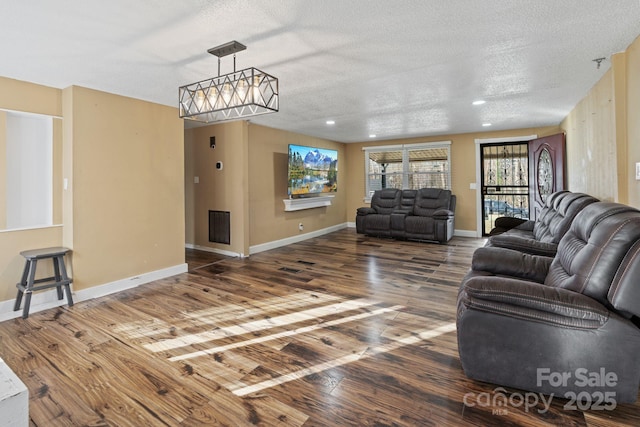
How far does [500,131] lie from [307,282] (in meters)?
5.28

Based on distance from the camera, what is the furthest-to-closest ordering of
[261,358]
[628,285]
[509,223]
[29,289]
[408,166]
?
[408,166] → [509,223] → [29,289] → [261,358] → [628,285]

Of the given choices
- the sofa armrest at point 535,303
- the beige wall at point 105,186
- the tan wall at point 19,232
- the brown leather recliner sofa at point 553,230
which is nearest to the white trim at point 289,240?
the beige wall at point 105,186

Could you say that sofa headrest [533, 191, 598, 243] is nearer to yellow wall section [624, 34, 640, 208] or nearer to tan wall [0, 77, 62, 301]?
yellow wall section [624, 34, 640, 208]

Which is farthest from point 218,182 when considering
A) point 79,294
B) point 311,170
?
point 79,294

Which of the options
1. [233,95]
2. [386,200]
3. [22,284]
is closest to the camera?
[233,95]

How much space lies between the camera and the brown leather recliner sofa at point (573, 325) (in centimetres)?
155

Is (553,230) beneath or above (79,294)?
above

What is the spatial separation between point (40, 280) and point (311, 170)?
4.60 m

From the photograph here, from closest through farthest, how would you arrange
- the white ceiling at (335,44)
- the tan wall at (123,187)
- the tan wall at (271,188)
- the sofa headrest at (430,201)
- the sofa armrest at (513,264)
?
the white ceiling at (335,44)
the sofa armrest at (513,264)
the tan wall at (123,187)
the tan wall at (271,188)
the sofa headrest at (430,201)

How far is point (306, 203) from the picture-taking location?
653cm

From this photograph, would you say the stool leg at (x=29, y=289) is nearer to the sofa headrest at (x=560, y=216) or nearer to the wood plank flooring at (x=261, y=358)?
the wood plank flooring at (x=261, y=358)

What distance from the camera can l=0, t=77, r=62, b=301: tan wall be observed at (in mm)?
3033

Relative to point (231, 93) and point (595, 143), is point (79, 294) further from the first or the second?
point (595, 143)

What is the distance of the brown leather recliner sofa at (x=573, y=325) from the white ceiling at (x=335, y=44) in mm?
1410
